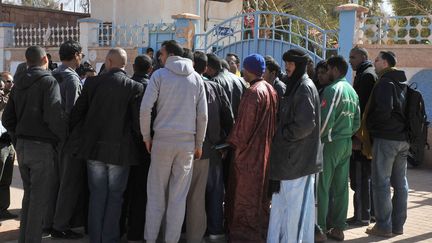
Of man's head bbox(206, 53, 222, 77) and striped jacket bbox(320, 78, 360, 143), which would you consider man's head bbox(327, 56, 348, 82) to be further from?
man's head bbox(206, 53, 222, 77)

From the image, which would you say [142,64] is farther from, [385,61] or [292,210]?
[385,61]

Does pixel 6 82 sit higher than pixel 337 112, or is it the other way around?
pixel 6 82

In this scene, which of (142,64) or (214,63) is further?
(214,63)

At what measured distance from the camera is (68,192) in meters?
5.49

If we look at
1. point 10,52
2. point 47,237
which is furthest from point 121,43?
point 47,237

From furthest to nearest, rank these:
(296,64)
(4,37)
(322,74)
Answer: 1. (4,37)
2. (322,74)
3. (296,64)

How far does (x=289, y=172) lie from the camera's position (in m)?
4.82

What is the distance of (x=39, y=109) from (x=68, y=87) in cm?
72

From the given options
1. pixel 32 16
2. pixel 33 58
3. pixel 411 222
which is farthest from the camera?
pixel 32 16

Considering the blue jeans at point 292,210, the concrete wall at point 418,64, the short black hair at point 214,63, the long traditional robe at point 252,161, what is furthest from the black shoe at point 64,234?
the concrete wall at point 418,64

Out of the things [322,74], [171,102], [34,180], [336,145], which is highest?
[322,74]

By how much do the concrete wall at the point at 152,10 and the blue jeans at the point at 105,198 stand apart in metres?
11.8

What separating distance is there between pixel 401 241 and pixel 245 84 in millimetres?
2285

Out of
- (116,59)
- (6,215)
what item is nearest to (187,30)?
(6,215)
